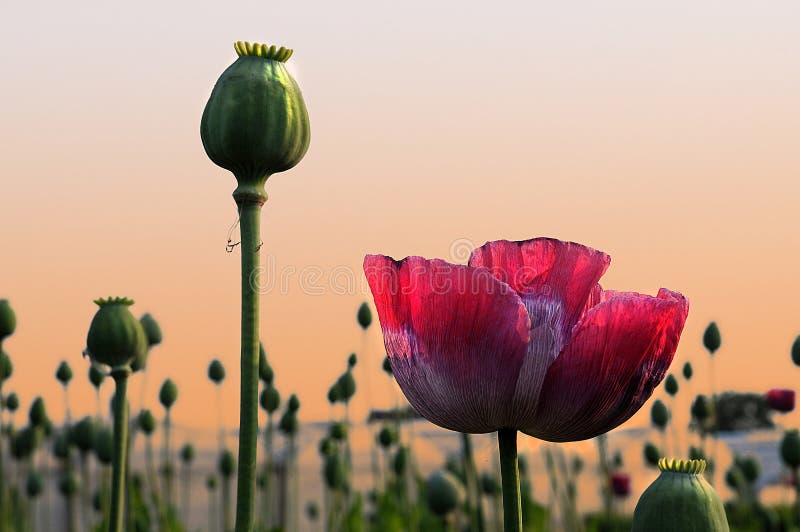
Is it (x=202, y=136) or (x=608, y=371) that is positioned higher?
(x=202, y=136)

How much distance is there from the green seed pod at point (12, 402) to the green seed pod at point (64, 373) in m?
0.48

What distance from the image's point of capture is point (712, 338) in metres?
3.59

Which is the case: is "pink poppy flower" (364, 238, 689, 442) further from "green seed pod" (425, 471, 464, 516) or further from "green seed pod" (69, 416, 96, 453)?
"green seed pod" (69, 416, 96, 453)

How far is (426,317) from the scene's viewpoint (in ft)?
4.09

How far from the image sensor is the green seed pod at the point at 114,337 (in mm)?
1937

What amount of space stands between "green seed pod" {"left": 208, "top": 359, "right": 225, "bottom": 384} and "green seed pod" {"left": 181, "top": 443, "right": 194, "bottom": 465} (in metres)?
0.96

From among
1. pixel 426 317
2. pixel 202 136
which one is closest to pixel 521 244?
pixel 426 317

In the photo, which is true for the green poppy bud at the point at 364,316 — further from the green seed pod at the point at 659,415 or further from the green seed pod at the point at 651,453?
the green seed pod at the point at 651,453

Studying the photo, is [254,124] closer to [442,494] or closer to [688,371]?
[442,494]

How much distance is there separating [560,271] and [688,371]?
2646 mm

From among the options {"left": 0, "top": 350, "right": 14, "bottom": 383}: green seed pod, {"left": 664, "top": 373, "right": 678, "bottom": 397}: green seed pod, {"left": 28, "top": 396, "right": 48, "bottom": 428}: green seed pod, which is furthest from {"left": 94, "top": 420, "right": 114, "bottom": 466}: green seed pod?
{"left": 664, "top": 373, "right": 678, "bottom": 397}: green seed pod

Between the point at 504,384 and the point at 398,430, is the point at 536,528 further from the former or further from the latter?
the point at 504,384

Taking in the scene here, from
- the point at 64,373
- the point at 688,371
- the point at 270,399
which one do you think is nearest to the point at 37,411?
the point at 64,373

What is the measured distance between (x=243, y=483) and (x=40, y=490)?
324 cm
